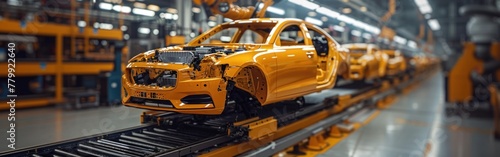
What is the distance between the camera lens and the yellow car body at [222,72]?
10.3 ft

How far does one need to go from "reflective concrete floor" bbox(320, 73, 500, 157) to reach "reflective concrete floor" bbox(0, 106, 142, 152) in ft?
8.96

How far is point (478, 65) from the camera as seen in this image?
8.42m

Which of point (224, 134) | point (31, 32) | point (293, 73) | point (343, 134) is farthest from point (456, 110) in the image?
point (31, 32)

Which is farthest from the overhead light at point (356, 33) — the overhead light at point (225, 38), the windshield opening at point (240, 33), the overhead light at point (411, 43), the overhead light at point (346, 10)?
the overhead light at point (411, 43)

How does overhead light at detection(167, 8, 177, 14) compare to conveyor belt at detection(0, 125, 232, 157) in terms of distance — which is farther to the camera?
overhead light at detection(167, 8, 177, 14)

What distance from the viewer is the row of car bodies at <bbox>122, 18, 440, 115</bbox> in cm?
317

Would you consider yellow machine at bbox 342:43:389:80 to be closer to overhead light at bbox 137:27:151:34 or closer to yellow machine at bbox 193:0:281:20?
yellow machine at bbox 193:0:281:20

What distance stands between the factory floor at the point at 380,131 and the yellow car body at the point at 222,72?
35.9 inches

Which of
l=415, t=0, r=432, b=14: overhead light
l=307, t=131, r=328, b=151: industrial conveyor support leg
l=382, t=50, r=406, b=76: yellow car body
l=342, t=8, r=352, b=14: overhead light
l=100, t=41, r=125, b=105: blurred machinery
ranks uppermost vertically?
l=415, t=0, r=432, b=14: overhead light

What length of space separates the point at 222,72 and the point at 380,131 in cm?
457

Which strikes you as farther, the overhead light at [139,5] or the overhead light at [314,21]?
the overhead light at [314,21]

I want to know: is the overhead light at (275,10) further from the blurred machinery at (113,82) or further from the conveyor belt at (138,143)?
the blurred machinery at (113,82)

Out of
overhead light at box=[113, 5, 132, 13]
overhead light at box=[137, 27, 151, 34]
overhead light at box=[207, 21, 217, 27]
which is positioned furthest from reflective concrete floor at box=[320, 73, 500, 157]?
overhead light at box=[113, 5, 132, 13]

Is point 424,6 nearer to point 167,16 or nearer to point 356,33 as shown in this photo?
point 356,33
